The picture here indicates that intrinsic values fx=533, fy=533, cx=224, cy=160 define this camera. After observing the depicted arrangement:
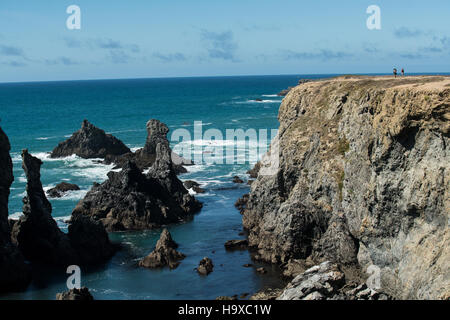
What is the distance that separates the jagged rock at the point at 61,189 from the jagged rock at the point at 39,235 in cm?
2474

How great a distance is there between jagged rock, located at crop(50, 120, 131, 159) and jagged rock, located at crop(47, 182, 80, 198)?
24.5m

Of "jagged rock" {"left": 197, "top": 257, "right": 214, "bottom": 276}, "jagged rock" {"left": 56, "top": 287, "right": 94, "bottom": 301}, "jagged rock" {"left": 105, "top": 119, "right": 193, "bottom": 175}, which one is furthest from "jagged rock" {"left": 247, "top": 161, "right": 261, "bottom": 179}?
"jagged rock" {"left": 56, "top": 287, "right": 94, "bottom": 301}

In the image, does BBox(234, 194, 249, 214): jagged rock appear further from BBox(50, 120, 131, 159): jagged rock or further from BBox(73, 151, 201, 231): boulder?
BBox(50, 120, 131, 159): jagged rock

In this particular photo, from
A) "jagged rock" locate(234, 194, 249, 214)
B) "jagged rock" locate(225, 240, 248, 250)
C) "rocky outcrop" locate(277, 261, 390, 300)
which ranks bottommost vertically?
"jagged rock" locate(225, 240, 248, 250)

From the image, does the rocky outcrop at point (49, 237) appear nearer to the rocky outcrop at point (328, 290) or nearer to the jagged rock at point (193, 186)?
the rocky outcrop at point (328, 290)

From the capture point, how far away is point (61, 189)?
85.1m

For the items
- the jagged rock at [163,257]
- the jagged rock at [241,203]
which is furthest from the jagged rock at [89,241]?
the jagged rock at [241,203]

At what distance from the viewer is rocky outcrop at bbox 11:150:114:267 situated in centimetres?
5572

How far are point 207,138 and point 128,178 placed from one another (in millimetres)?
66468

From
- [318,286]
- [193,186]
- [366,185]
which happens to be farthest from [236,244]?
[193,186]

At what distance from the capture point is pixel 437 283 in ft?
115

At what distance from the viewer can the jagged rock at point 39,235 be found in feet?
182
